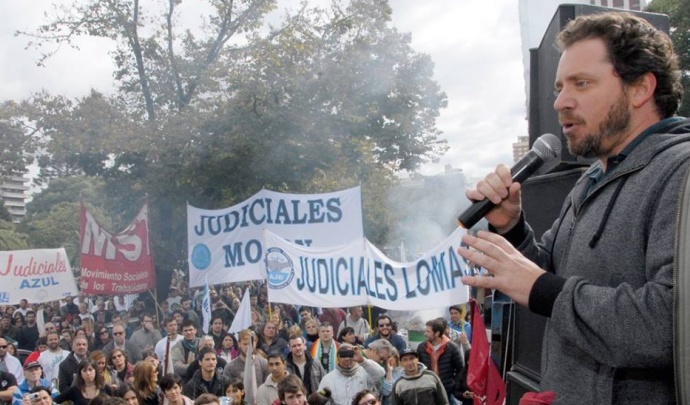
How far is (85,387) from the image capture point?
7312mm

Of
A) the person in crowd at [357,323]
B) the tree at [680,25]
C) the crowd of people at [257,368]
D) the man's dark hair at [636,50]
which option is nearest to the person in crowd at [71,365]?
the crowd of people at [257,368]

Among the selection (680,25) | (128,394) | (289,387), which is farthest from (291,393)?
(680,25)

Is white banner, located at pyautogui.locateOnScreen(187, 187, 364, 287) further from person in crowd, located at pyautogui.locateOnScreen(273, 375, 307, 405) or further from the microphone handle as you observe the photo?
the microphone handle

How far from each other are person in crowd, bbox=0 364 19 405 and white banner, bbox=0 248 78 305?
18.3 ft

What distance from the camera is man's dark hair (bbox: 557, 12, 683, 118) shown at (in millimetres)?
1489

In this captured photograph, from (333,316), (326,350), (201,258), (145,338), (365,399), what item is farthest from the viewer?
(333,316)

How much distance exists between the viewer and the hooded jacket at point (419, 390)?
6844 mm

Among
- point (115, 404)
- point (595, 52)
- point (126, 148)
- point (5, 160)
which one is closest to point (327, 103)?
point (126, 148)

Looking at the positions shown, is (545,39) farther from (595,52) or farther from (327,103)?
(327,103)

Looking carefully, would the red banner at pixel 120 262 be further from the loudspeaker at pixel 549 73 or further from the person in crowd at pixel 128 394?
the loudspeaker at pixel 549 73

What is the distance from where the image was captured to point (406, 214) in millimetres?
36312

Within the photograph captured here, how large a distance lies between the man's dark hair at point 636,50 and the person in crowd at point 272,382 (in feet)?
19.6

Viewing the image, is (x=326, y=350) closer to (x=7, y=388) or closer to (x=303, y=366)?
(x=303, y=366)

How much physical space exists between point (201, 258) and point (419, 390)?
511 centimetres
